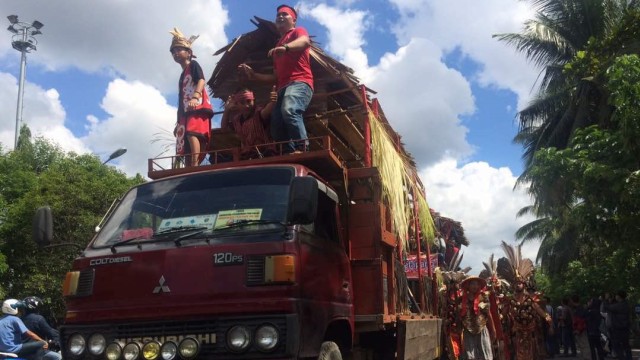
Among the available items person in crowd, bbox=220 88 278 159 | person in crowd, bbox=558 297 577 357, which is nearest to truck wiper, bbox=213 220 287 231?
person in crowd, bbox=220 88 278 159

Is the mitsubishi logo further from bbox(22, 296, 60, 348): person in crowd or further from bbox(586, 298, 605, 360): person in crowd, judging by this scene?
bbox(586, 298, 605, 360): person in crowd

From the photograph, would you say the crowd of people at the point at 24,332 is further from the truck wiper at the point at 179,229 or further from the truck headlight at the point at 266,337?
the truck headlight at the point at 266,337

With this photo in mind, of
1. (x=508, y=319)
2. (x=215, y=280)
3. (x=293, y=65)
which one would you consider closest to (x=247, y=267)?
(x=215, y=280)

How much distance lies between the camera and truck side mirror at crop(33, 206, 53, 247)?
4.87 metres

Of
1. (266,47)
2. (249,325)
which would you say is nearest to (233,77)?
(266,47)

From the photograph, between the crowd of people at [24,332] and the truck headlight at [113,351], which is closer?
the truck headlight at [113,351]

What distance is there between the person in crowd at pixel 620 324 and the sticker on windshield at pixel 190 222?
1028cm

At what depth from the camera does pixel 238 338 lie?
375cm

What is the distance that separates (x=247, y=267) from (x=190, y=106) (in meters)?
3.16

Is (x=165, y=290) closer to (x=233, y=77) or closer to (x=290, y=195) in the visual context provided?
(x=290, y=195)

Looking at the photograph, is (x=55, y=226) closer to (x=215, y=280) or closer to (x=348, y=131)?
(x=348, y=131)

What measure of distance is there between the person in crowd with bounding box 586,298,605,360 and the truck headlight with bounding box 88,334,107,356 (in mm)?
11450

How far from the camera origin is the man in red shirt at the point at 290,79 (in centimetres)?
561

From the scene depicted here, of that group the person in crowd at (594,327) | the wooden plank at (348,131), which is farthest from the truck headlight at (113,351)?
the person in crowd at (594,327)
